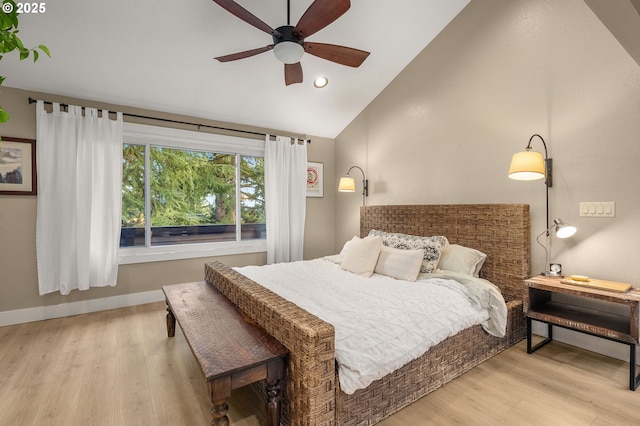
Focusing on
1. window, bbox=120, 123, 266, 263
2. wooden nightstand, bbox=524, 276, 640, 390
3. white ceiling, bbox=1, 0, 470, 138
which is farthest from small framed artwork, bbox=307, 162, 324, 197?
wooden nightstand, bbox=524, 276, 640, 390

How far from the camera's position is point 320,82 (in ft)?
12.6

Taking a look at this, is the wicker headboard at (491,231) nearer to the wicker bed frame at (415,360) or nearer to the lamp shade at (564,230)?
the wicker bed frame at (415,360)

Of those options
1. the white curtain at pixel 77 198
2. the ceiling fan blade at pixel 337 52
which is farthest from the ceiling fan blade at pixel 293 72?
the white curtain at pixel 77 198

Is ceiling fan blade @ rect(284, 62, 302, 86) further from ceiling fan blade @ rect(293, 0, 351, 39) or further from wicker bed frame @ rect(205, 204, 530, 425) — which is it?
wicker bed frame @ rect(205, 204, 530, 425)

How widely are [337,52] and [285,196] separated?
8.05 feet

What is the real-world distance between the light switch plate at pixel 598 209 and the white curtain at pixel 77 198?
14.9 feet

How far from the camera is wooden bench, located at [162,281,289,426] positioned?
1.43 m

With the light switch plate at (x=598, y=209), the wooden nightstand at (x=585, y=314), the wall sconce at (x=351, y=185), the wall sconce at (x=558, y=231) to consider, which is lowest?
the wooden nightstand at (x=585, y=314)

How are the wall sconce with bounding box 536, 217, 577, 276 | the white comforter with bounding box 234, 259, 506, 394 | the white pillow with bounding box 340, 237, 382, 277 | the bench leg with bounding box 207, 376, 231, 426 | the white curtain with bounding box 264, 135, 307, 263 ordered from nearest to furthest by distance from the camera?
the bench leg with bounding box 207, 376, 231, 426
the white comforter with bounding box 234, 259, 506, 394
the wall sconce with bounding box 536, 217, 577, 276
the white pillow with bounding box 340, 237, 382, 277
the white curtain with bounding box 264, 135, 307, 263

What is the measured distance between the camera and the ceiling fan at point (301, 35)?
1929 millimetres

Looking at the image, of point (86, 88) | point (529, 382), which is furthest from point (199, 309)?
point (86, 88)

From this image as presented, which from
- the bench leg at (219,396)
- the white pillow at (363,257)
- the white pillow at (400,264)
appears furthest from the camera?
the white pillow at (363,257)

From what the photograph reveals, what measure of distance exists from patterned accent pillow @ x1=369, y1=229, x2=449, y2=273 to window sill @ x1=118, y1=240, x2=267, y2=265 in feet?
6.92

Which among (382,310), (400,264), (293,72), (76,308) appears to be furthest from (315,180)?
(76,308)
